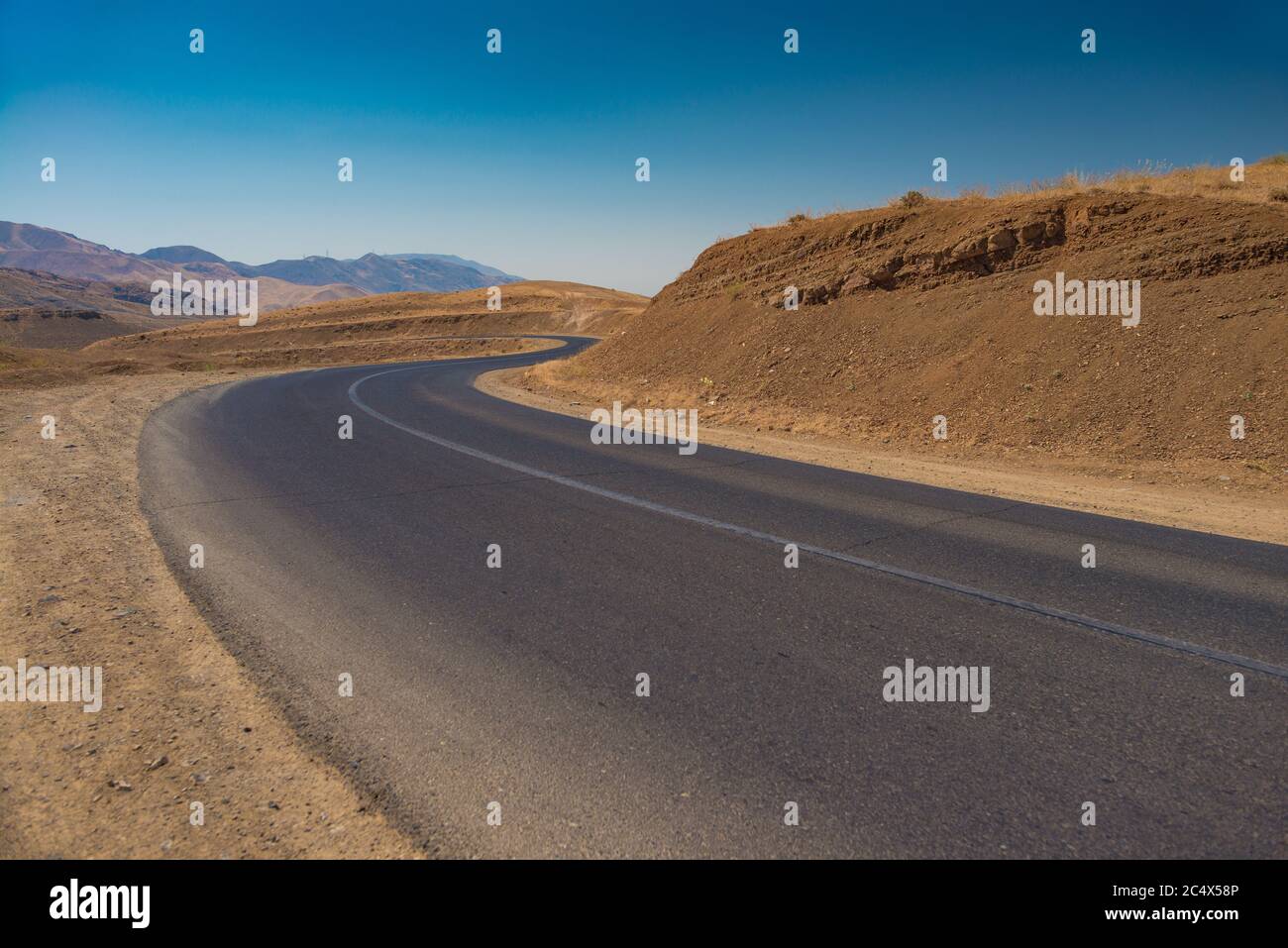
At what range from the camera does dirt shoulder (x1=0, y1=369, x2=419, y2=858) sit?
2.84 m

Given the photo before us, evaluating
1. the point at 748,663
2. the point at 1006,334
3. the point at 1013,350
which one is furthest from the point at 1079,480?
the point at 748,663

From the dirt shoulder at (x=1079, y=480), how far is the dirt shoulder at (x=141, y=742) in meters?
8.08

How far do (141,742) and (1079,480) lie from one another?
35.6 feet

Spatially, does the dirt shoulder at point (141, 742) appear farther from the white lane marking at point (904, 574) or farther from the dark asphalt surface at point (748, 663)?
the white lane marking at point (904, 574)

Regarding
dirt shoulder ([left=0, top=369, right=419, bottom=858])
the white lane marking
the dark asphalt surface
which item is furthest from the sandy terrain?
the white lane marking

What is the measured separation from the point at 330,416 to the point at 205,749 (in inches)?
477

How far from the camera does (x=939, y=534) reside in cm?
683

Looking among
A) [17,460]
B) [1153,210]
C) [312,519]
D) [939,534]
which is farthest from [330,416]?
[1153,210]

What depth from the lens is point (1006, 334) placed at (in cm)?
1551

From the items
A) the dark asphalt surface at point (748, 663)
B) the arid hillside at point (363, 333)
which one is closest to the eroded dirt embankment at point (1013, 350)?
the dark asphalt surface at point (748, 663)

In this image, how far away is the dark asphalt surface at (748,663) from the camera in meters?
2.91

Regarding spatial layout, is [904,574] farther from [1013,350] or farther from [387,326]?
[387,326]
